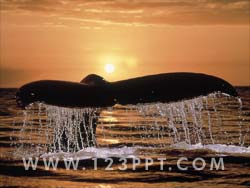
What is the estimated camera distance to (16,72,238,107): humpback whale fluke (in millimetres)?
8648

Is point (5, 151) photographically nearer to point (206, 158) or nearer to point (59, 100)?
point (206, 158)

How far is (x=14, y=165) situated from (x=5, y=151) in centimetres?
271

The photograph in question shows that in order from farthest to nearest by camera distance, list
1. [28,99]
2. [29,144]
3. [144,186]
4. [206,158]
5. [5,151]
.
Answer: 1. [29,144]
2. [5,151]
3. [206,158]
4. [144,186]
5. [28,99]

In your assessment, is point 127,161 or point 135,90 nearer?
point 135,90

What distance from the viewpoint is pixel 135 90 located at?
9062 mm

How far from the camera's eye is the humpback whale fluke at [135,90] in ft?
28.4

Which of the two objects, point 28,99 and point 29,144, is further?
point 29,144

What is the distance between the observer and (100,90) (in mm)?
9141

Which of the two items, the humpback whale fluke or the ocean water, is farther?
the ocean water

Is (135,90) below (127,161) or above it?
above

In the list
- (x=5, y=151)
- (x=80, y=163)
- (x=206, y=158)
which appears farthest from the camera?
(x=5, y=151)

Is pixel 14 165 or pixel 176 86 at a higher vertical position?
pixel 176 86

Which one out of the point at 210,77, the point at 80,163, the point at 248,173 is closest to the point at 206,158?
the point at 248,173

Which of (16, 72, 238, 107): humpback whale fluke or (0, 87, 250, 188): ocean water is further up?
(16, 72, 238, 107): humpback whale fluke
